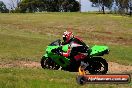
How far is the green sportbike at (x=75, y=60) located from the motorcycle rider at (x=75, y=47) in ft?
0.39

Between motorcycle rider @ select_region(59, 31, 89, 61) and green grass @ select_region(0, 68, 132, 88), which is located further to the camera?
motorcycle rider @ select_region(59, 31, 89, 61)

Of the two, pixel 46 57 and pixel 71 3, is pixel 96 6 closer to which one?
Result: pixel 71 3

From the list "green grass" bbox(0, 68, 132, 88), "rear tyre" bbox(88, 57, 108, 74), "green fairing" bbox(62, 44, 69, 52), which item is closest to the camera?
"green grass" bbox(0, 68, 132, 88)

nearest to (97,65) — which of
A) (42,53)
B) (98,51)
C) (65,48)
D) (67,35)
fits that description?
(98,51)

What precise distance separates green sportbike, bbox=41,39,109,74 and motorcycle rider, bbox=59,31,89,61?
0.39ft

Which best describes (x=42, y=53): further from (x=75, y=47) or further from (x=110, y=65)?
(x=75, y=47)

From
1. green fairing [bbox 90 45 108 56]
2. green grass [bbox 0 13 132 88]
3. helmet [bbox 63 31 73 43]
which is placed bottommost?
green grass [bbox 0 13 132 88]

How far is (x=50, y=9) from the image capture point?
127 metres

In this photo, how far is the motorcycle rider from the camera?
1662cm

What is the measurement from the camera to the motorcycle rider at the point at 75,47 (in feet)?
54.5

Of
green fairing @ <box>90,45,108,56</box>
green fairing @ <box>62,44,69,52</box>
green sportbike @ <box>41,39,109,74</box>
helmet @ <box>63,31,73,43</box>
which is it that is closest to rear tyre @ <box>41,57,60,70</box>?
green sportbike @ <box>41,39,109,74</box>

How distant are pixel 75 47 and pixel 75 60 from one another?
0.55 m

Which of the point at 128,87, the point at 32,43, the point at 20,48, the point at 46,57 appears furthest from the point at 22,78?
the point at 32,43

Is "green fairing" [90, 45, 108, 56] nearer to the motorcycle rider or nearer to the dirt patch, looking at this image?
the motorcycle rider
